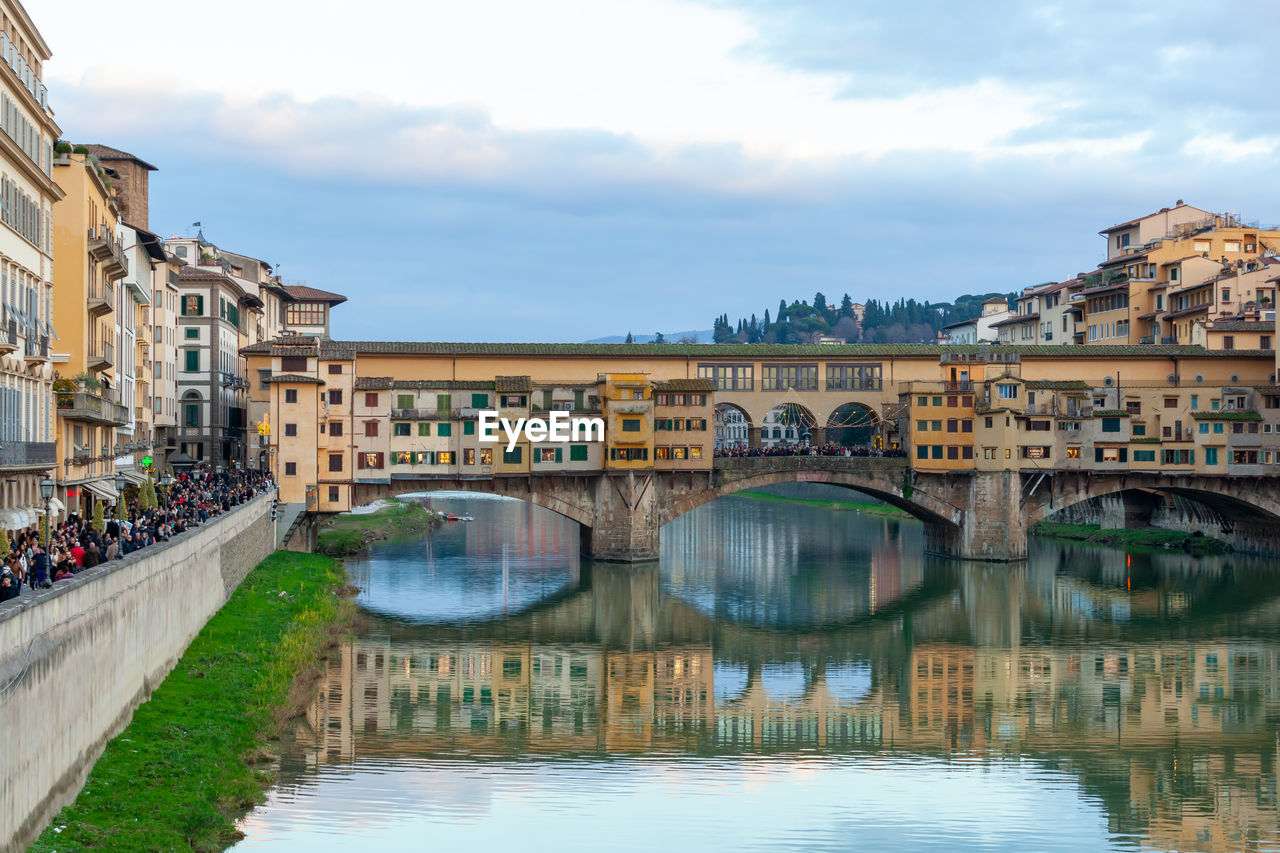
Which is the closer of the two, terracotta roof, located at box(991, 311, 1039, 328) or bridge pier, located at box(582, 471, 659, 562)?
bridge pier, located at box(582, 471, 659, 562)

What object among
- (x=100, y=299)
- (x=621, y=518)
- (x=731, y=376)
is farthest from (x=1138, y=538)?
(x=100, y=299)

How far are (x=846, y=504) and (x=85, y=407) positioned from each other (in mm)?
77591

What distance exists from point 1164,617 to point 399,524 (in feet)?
160

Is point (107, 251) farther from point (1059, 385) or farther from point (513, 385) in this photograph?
point (1059, 385)

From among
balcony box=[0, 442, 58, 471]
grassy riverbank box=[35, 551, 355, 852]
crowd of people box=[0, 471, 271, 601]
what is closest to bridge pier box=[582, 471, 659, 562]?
crowd of people box=[0, 471, 271, 601]

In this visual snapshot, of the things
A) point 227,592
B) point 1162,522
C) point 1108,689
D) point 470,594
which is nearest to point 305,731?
point 227,592

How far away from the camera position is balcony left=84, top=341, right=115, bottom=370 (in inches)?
1533

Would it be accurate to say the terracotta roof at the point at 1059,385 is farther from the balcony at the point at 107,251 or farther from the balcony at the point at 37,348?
the balcony at the point at 37,348

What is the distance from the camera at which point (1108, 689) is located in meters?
38.4

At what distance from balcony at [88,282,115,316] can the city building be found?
151 inches

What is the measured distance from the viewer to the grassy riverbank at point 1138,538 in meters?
72.1

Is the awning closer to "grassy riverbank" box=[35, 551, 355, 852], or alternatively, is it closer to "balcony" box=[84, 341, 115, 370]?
"balcony" box=[84, 341, 115, 370]

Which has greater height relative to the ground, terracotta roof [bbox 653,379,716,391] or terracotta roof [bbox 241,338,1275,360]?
terracotta roof [bbox 241,338,1275,360]

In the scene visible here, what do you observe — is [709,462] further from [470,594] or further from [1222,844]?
[1222,844]
